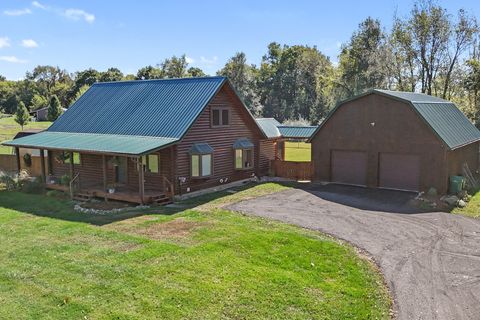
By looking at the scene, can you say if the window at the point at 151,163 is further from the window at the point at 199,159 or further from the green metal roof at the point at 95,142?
the window at the point at 199,159

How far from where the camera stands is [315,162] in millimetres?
24891

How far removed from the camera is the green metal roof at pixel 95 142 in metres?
18.9

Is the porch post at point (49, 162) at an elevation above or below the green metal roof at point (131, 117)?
below

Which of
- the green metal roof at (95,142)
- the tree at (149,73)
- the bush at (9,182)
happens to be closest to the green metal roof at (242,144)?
the green metal roof at (95,142)

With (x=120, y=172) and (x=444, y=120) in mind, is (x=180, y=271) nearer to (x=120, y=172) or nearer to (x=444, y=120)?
(x=120, y=172)

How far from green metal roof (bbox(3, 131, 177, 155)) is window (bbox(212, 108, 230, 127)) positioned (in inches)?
143

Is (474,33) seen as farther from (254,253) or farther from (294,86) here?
(254,253)

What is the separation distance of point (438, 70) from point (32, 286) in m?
45.3

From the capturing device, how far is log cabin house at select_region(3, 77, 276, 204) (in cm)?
2014

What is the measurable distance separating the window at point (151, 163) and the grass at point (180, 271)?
15.7 feet

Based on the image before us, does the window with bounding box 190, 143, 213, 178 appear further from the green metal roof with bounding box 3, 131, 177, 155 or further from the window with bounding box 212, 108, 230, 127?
the window with bounding box 212, 108, 230, 127

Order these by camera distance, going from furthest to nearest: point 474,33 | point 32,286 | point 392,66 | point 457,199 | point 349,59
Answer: point 349,59 < point 392,66 < point 474,33 < point 457,199 < point 32,286

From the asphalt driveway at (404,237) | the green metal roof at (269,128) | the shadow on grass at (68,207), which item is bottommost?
the asphalt driveway at (404,237)

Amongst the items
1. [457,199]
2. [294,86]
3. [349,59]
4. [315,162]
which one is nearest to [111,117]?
[315,162]
